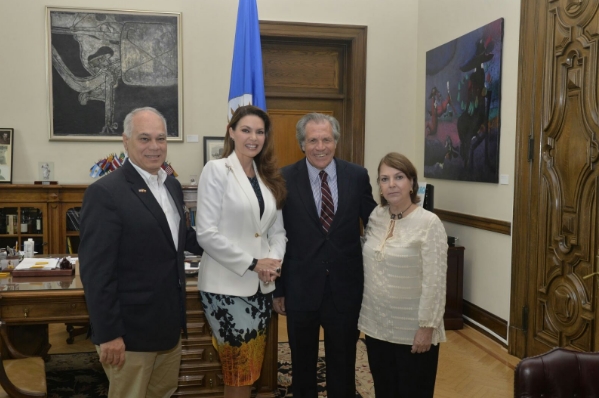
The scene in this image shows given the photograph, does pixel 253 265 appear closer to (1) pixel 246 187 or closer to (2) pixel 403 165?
(1) pixel 246 187

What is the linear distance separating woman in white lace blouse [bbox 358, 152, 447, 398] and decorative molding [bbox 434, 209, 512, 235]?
229 cm

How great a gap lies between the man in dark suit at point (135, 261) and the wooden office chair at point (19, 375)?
581mm

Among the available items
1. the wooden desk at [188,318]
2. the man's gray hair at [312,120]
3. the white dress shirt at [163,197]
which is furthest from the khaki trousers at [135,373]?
the man's gray hair at [312,120]

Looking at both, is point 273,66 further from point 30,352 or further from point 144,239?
point 144,239

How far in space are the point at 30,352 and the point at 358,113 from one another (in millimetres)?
4039

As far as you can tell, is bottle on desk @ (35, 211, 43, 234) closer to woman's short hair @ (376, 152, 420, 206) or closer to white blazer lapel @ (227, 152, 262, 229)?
white blazer lapel @ (227, 152, 262, 229)

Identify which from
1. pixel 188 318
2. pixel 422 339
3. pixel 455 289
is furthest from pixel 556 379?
pixel 455 289

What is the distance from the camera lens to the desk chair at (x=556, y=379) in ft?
5.57

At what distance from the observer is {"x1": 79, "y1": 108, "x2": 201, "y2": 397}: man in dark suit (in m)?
1.90

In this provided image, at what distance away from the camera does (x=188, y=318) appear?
303 cm

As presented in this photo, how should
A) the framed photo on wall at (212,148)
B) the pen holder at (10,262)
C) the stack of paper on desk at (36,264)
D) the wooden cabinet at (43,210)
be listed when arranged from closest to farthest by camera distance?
the stack of paper on desk at (36,264) → the pen holder at (10,262) → the wooden cabinet at (43,210) → the framed photo on wall at (212,148)

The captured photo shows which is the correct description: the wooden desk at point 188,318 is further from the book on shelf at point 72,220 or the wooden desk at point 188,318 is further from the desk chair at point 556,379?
the book on shelf at point 72,220

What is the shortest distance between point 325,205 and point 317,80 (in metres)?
3.98

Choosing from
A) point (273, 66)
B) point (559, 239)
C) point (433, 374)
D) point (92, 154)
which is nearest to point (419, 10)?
point (273, 66)
